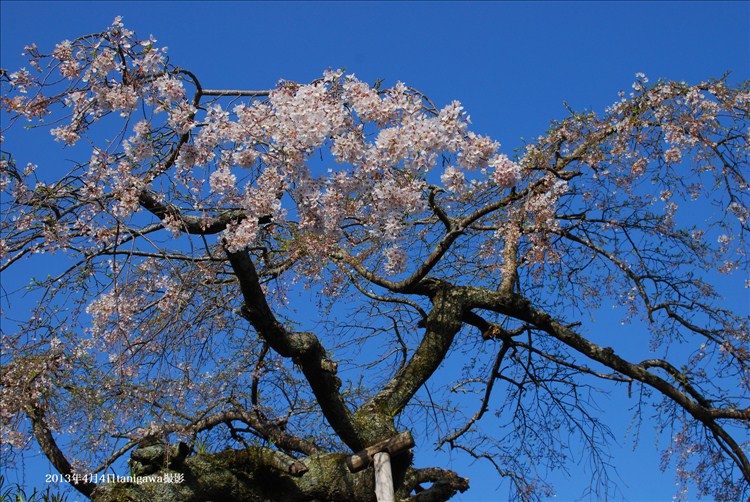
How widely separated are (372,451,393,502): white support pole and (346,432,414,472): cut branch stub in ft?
0.15

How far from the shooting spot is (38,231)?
5293 millimetres

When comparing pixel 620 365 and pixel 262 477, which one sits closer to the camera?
pixel 262 477

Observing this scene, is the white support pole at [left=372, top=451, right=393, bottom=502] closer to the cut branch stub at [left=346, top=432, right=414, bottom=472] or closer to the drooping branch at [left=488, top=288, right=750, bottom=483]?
the cut branch stub at [left=346, top=432, right=414, bottom=472]

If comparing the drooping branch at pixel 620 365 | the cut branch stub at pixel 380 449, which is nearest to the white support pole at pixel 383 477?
the cut branch stub at pixel 380 449

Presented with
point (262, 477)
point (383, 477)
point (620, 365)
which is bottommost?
point (383, 477)

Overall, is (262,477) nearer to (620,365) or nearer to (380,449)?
(380,449)

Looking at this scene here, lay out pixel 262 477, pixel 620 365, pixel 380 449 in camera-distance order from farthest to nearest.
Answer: pixel 620 365
pixel 262 477
pixel 380 449

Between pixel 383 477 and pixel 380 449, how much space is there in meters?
0.24

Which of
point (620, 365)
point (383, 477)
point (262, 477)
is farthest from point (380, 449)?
point (620, 365)

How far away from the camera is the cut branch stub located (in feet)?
19.0

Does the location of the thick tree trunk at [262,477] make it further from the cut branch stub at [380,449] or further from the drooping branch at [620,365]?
the drooping branch at [620,365]

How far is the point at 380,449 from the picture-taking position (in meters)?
5.82

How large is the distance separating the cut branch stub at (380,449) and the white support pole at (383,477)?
0.05m

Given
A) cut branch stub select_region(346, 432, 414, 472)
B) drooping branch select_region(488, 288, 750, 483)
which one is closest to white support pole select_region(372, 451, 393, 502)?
cut branch stub select_region(346, 432, 414, 472)
